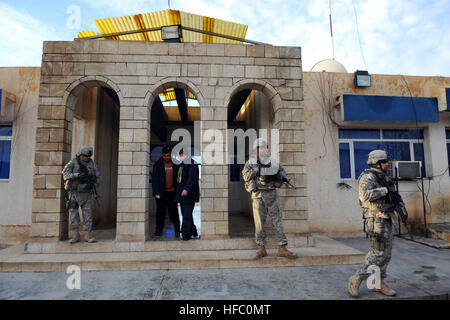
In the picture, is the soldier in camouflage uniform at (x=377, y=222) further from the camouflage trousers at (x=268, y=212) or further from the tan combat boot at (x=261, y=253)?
the tan combat boot at (x=261, y=253)

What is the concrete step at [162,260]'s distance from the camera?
4414mm

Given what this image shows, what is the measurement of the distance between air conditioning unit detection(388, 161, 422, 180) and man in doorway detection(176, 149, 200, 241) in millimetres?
5892

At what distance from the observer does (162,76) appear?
18.0 ft

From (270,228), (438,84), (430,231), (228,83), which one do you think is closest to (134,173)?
(228,83)

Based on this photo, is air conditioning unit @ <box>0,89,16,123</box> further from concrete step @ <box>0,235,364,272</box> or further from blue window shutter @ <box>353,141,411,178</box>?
blue window shutter @ <box>353,141,411,178</box>

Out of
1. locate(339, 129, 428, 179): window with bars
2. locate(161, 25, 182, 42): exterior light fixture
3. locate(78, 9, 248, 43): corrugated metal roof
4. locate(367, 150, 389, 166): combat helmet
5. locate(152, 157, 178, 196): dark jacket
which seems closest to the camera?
locate(367, 150, 389, 166): combat helmet

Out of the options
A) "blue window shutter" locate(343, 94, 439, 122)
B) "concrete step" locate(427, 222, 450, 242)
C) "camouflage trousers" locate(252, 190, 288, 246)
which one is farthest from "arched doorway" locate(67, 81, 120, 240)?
"concrete step" locate(427, 222, 450, 242)

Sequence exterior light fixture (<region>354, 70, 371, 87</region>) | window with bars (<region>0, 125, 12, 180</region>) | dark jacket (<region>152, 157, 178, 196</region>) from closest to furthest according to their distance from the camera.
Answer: dark jacket (<region>152, 157, 178, 196</region>) < window with bars (<region>0, 125, 12, 180</region>) < exterior light fixture (<region>354, 70, 371, 87</region>)

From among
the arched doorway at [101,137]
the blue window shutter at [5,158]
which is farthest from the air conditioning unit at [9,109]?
the arched doorway at [101,137]

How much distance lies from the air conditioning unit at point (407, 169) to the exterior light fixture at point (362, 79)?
2.51 m

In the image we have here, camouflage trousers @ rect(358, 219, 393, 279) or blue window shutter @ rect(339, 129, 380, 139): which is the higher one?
blue window shutter @ rect(339, 129, 380, 139)

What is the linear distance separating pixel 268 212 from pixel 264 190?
433 mm

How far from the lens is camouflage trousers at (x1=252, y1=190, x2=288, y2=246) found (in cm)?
461

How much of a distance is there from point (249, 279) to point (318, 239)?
111 inches
